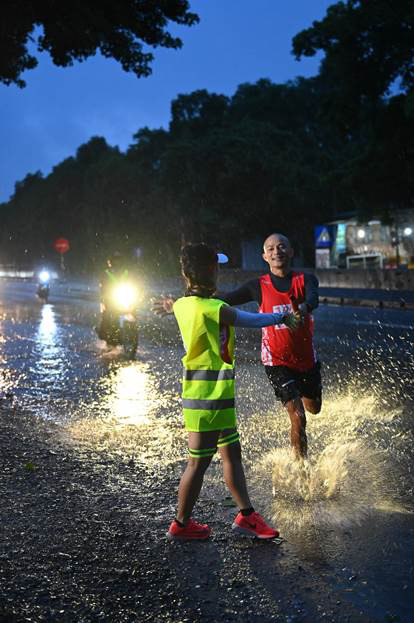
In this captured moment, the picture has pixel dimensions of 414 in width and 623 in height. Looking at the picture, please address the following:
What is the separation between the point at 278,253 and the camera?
5266 mm

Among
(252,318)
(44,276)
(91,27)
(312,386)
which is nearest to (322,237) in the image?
(44,276)

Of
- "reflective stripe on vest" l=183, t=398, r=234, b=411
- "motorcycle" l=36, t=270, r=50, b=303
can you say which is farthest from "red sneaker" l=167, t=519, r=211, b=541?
"motorcycle" l=36, t=270, r=50, b=303

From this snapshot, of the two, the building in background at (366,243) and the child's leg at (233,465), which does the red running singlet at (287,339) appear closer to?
the child's leg at (233,465)

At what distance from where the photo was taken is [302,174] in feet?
164

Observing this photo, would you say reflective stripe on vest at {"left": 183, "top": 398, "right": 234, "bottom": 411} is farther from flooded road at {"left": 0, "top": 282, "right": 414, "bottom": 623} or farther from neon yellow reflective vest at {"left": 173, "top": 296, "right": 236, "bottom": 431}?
flooded road at {"left": 0, "top": 282, "right": 414, "bottom": 623}

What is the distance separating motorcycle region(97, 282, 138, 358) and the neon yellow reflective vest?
8754 millimetres

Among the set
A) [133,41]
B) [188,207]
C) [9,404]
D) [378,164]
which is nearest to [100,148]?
[188,207]

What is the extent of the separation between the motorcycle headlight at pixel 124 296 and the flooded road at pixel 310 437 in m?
0.95

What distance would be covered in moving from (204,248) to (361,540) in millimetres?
1839

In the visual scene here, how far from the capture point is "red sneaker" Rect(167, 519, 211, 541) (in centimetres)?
404

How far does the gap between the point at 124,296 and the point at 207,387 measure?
929 cm

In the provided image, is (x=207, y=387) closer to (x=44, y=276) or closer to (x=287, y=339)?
(x=287, y=339)

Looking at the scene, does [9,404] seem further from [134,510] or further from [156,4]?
[156,4]

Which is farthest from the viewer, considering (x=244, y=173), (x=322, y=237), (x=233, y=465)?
(x=244, y=173)
